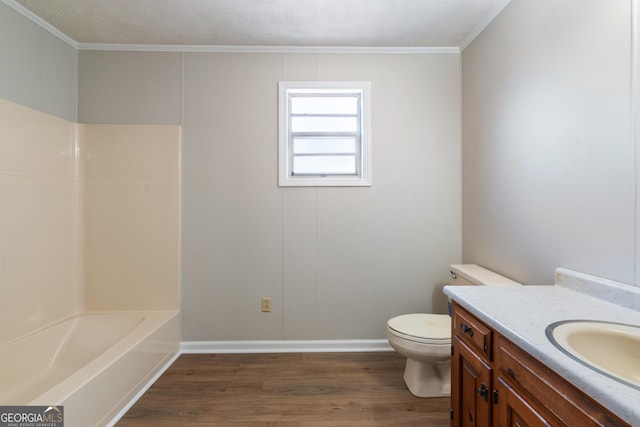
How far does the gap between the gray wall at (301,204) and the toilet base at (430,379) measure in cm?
56

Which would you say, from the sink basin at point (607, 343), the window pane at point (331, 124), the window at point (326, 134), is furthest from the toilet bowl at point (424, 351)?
the window pane at point (331, 124)

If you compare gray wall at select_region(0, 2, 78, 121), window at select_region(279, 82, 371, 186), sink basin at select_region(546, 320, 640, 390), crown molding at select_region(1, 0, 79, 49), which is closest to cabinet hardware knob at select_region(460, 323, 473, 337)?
sink basin at select_region(546, 320, 640, 390)

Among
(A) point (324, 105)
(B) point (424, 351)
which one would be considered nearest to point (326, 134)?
(A) point (324, 105)

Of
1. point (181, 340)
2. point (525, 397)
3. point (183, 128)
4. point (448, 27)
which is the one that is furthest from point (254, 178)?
point (525, 397)

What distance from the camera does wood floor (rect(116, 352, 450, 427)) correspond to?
5.18 feet

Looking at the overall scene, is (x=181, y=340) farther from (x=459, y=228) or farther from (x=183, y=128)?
(x=459, y=228)

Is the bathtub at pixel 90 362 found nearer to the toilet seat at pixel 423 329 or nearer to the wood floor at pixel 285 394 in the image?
the wood floor at pixel 285 394

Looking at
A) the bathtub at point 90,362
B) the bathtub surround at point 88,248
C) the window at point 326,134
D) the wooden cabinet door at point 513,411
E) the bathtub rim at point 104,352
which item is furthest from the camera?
the window at point 326,134

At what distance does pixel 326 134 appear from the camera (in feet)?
7.84

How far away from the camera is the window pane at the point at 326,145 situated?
2391mm

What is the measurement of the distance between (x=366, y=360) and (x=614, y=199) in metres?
1.77

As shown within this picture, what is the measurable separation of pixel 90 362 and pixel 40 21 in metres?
2.24

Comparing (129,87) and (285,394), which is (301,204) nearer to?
(285,394)

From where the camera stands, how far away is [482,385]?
1061mm
